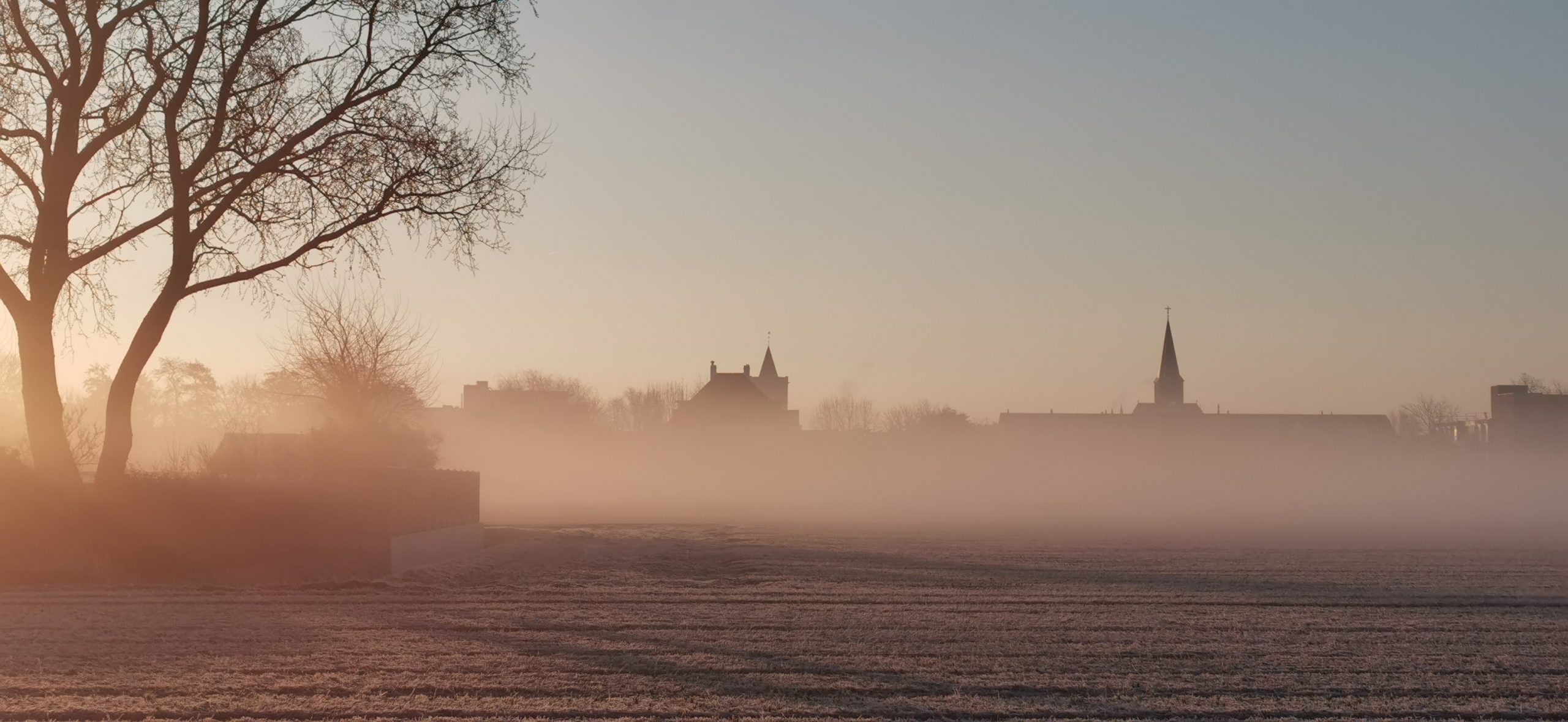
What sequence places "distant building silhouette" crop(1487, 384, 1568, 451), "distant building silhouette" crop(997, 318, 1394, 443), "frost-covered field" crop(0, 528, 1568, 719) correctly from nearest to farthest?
1. "frost-covered field" crop(0, 528, 1568, 719)
2. "distant building silhouette" crop(1487, 384, 1568, 451)
3. "distant building silhouette" crop(997, 318, 1394, 443)

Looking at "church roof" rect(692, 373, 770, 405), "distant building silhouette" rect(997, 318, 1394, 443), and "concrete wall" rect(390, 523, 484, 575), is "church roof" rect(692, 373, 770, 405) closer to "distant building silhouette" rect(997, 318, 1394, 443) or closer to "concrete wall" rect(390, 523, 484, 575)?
"distant building silhouette" rect(997, 318, 1394, 443)

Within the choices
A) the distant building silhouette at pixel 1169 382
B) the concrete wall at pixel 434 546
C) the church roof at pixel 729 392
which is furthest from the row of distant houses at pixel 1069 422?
the concrete wall at pixel 434 546

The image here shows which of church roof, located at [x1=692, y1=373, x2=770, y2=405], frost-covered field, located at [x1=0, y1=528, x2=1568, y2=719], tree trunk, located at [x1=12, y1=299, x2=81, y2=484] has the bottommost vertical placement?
frost-covered field, located at [x1=0, y1=528, x2=1568, y2=719]

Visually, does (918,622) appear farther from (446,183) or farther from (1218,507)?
(1218,507)

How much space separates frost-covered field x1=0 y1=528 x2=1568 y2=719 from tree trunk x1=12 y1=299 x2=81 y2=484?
271 cm

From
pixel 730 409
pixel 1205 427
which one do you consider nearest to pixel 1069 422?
pixel 1205 427

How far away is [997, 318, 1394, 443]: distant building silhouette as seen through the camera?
108 m


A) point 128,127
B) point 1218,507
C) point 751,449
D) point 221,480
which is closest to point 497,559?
point 221,480

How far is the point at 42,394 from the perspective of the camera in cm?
1908

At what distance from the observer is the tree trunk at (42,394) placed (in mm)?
18922

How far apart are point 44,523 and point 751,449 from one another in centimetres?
8318

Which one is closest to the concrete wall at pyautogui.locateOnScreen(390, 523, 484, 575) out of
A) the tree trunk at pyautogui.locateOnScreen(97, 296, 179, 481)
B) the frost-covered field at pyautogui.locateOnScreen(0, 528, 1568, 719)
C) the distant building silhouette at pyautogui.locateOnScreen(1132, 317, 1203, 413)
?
the frost-covered field at pyautogui.locateOnScreen(0, 528, 1568, 719)

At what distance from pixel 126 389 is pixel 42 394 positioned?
3.38ft

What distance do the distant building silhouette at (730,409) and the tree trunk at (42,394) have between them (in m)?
91.1
